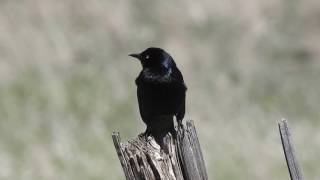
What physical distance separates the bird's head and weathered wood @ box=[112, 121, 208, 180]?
60.6 inches

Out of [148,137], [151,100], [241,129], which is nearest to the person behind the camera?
[148,137]

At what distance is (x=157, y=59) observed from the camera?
6.19m

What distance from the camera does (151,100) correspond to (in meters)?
6.19

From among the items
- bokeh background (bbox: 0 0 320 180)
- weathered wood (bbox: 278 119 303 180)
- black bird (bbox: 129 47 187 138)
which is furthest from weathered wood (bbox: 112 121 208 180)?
bokeh background (bbox: 0 0 320 180)

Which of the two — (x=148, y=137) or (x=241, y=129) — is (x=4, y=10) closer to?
(x=241, y=129)

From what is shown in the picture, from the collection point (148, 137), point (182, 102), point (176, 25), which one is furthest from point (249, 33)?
point (148, 137)

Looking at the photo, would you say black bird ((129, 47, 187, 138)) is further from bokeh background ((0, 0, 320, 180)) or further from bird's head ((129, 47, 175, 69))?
bokeh background ((0, 0, 320, 180))

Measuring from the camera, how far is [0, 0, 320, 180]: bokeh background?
12.4 metres

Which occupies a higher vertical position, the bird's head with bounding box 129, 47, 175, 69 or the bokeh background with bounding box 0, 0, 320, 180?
the bokeh background with bounding box 0, 0, 320, 180

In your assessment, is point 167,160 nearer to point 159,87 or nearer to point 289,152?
point 289,152

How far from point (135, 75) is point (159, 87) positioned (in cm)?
781

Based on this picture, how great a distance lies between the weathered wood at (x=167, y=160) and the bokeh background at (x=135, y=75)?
7.31 metres

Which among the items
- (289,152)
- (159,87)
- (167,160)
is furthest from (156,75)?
(289,152)

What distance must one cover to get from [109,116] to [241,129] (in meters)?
1.68
